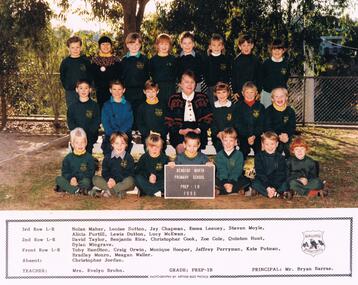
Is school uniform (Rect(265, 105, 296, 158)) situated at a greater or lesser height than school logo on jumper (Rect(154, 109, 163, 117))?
lesser

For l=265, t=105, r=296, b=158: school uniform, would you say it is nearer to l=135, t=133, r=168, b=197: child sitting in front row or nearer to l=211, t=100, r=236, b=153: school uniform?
l=211, t=100, r=236, b=153: school uniform

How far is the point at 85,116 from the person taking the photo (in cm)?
459

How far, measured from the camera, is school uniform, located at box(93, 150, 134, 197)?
4035 millimetres

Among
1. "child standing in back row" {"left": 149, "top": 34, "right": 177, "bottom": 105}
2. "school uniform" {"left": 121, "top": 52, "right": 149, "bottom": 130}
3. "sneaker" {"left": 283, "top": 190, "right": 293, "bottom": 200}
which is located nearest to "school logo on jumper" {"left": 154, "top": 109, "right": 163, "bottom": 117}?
"child standing in back row" {"left": 149, "top": 34, "right": 177, "bottom": 105}

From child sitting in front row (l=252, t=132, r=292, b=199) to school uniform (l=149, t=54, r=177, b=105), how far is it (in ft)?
3.91

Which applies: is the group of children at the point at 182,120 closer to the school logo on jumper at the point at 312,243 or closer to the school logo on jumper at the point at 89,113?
the school logo on jumper at the point at 89,113

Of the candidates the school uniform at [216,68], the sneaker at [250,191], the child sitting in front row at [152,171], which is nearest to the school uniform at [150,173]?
the child sitting in front row at [152,171]

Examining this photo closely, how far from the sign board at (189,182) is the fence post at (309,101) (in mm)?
4348

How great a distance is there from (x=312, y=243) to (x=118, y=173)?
162 cm

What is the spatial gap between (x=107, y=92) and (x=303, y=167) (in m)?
2.11

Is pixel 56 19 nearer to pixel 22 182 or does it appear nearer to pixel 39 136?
pixel 39 136

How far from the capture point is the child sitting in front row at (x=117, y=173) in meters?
4.04

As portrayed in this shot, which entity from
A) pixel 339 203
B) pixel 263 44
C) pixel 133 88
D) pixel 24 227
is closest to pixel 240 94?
pixel 133 88

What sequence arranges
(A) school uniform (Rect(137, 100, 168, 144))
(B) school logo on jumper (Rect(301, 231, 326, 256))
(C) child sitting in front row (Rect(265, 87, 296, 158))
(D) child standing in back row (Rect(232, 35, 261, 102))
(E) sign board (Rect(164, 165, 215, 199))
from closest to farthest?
(B) school logo on jumper (Rect(301, 231, 326, 256)), (E) sign board (Rect(164, 165, 215, 199)), (C) child sitting in front row (Rect(265, 87, 296, 158)), (A) school uniform (Rect(137, 100, 168, 144)), (D) child standing in back row (Rect(232, 35, 261, 102))
